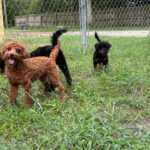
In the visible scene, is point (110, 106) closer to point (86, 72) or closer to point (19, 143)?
point (19, 143)

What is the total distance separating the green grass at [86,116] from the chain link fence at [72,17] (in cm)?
357

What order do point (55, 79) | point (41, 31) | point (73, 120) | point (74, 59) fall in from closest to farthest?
point (73, 120) → point (55, 79) → point (74, 59) → point (41, 31)

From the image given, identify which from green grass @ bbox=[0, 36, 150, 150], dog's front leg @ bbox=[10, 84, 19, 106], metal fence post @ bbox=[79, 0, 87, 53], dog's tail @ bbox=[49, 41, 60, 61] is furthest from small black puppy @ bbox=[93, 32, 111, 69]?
dog's front leg @ bbox=[10, 84, 19, 106]

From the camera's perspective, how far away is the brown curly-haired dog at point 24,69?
4.15 m

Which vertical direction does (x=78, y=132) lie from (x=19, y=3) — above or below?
below

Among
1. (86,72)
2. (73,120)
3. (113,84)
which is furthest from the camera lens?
(86,72)

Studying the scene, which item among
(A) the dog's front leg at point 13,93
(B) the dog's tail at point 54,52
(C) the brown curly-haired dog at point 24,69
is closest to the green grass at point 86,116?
(A) the dog's front leg at point 13,93

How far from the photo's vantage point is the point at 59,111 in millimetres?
4168

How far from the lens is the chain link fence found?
9680 millimetres

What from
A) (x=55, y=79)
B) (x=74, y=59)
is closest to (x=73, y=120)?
(x=55, y=79)

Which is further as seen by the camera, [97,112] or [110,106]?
[110,106]

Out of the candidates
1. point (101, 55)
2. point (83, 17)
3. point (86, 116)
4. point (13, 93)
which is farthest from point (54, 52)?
point (83, 17)

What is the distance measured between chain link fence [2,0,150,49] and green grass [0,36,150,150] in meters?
3.57

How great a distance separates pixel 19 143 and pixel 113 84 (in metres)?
2.18
